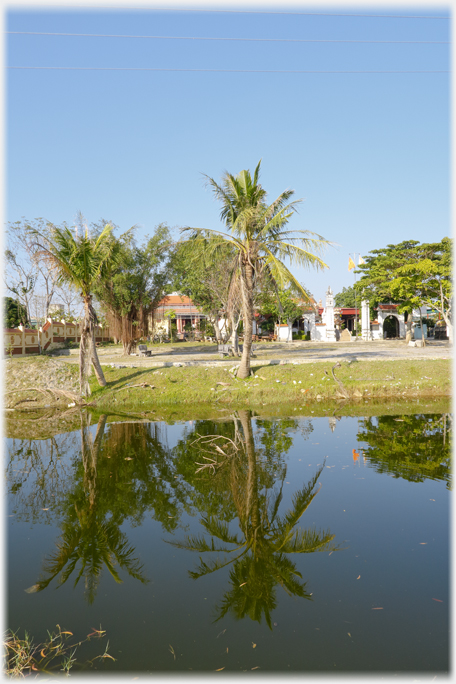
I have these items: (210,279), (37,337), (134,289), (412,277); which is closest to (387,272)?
(412,277)

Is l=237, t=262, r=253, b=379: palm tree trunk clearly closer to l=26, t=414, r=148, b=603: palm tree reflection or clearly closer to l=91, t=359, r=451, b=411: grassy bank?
l=91, t=359, r=451, b=411: grassy bank

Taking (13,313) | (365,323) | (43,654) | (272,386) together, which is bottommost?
(43,654)

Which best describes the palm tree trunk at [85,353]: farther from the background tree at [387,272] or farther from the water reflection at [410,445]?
the background tree at [387,272]

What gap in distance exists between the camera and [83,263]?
46.5 feet

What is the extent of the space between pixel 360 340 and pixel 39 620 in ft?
126

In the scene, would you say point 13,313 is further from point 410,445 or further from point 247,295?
point 410,445

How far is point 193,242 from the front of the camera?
1404cm

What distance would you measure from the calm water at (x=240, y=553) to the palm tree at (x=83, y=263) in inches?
233

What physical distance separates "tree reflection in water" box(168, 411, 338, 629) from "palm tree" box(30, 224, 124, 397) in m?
8.77

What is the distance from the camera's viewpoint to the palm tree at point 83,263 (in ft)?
45.2

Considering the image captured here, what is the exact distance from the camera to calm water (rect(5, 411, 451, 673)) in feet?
12.4

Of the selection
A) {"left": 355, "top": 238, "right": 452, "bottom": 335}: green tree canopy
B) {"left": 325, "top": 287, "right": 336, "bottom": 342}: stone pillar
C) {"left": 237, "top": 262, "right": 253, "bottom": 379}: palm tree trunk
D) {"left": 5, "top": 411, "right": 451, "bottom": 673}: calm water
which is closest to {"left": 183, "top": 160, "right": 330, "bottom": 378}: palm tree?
{"left": 237, "top": 262, "right": 253, "bottom": 379}: palm tree trunk

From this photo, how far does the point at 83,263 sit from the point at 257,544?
37.4ft

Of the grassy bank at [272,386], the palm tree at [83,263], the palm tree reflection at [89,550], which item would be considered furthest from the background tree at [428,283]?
the palm tree reflection at [89,550]
